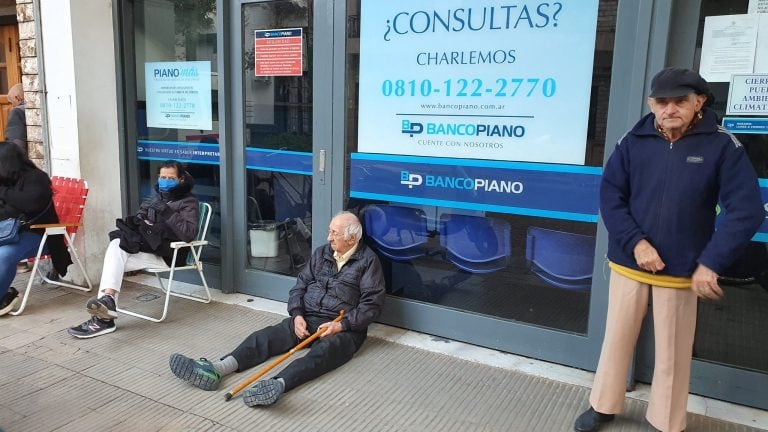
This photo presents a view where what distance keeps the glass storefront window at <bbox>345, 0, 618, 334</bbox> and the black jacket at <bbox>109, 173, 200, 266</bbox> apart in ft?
3.70

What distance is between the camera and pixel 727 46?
280 centimetres

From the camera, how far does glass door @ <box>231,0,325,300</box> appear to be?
Result: 4.10m

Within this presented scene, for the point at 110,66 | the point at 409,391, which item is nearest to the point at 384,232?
the point at 409,391

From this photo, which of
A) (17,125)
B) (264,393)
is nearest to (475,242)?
(264,393)

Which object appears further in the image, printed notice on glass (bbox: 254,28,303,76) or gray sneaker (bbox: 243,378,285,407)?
printed notice on glass (bbox: 254,28,303,76)

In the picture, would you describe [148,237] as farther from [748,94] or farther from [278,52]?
[748,94]

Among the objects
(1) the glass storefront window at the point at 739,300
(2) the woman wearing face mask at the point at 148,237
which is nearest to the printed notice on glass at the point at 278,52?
(2) the woman wearing face mask at the point at 148,237

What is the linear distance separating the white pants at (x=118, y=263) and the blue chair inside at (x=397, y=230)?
148cm

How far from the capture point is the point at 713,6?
2.82 metres

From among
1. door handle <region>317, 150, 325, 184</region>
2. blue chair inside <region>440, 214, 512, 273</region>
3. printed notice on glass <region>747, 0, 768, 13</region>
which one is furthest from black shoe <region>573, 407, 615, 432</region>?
door handle <region>317, 150, 325, 184</region>

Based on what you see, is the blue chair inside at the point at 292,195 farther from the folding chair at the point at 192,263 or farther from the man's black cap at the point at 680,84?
the man's black cap at the point at 680,84

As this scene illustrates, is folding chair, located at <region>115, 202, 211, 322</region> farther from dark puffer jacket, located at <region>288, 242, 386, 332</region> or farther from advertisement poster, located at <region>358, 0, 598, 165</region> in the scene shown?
advertisement poster, located at <region>358, 0, 598, 165</region>

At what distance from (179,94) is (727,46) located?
12.6 ft

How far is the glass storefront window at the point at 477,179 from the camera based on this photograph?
3240 millimetres
